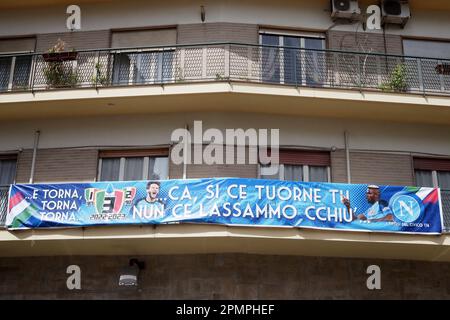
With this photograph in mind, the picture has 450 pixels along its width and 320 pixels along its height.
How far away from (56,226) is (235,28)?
19.3 feet

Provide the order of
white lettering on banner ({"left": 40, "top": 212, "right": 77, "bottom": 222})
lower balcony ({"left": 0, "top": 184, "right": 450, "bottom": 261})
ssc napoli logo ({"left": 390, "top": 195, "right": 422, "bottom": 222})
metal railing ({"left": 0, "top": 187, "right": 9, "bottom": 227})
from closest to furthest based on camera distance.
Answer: lower balcony ({"left": 0, "top": 184, "right": 450, "bottom": 261})
ssc napoli logo ({"left": 390, "top": 195, "right": 422, "bottom": 222})
white lettering on banner ({"left": 40, "top": 212, "right": 77, "bottom": 222})
metal railing ({"left": 0, "top": 187, "right": 9, "bottom": 227})

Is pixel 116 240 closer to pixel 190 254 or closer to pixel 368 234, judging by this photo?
pixel 190 254

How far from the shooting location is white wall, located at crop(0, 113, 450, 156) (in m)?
11.4

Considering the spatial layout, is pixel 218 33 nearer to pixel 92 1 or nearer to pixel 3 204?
pixel 92 1

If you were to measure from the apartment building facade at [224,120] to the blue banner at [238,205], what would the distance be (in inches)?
8.3

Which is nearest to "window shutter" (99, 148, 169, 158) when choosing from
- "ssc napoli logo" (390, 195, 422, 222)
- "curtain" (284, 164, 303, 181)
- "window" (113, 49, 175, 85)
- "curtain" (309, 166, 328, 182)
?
"window" (113, 49, 175, 85)

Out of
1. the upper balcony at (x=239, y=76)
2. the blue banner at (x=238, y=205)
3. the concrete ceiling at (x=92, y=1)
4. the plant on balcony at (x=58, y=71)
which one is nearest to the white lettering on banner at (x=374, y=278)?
the blue banner at (x=238, y=205)

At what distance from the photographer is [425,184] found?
37.6 feet

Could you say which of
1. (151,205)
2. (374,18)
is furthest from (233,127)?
(374,18)

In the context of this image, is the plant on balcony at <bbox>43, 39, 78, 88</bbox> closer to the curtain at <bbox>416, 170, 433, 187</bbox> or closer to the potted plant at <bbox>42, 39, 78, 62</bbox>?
the potted plant at <bbox>42, 39, 78, 62</bbox>

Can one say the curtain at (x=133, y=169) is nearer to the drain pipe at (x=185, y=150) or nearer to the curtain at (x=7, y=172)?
the drain pipe at (x=185, y=150)

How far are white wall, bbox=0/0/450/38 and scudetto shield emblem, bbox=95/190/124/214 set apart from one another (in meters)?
4.48

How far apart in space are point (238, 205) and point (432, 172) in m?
4.63

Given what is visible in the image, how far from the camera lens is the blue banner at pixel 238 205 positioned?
386 inches
